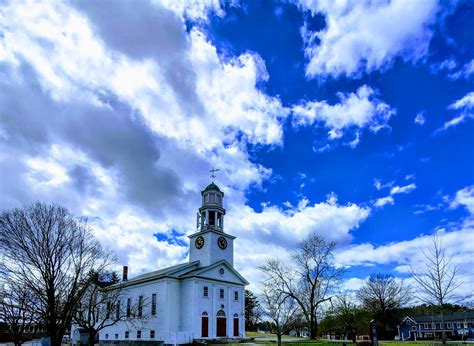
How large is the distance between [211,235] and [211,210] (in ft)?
11.0

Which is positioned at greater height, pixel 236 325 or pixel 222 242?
pixel 222 242

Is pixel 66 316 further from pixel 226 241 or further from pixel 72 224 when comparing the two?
pixel 226 241

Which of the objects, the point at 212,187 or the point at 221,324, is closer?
the point at 221,324

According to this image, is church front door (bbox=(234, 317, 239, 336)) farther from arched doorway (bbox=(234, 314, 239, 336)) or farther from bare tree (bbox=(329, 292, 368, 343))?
bare tree (bbox=(329, 292, 368, 343))

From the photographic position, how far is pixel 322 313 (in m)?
48.0

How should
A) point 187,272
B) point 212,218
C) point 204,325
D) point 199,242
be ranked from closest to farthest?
1. point 204,325
2. point 187,272
3. point 199,242
4. point 212,218

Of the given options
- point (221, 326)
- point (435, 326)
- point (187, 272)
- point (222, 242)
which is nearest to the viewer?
point (221, 326)

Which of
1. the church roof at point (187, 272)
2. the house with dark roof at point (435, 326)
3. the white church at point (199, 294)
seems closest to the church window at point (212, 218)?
the white church at point (199, 294)

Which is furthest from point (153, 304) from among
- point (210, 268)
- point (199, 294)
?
point (210, 268)

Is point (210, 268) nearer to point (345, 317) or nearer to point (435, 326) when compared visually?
point (345, 317)

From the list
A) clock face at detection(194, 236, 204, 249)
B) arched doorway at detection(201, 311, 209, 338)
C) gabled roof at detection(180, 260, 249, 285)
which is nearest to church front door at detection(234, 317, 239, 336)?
gabled roof at detection(180, 260, 249, 285)

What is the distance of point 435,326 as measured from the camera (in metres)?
77.0

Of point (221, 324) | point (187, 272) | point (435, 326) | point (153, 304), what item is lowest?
point (435, 326)

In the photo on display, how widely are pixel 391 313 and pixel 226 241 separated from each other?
4219 centimetres
